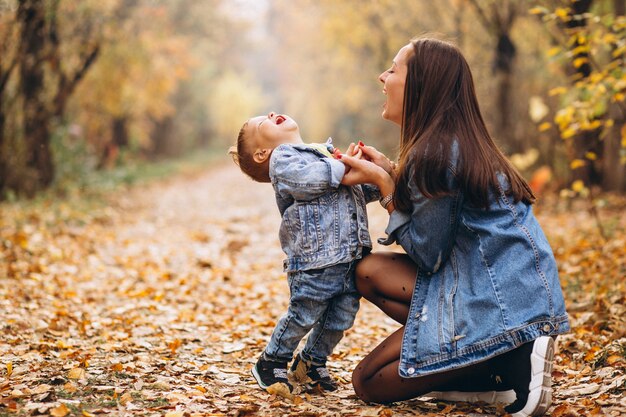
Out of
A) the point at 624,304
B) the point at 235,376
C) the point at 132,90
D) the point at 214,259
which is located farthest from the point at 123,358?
the point at 132,90

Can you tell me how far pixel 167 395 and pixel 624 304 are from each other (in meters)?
2.95

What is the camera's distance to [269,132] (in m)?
3.07

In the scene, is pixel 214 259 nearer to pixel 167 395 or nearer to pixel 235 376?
pixel 235 376

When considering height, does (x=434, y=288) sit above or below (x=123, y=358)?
above

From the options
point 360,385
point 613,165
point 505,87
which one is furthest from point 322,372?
point 505,87

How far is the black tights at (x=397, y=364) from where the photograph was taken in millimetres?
2695

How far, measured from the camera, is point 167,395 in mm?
2891

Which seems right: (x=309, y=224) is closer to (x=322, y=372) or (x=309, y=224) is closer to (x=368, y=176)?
(x=368, y=176)

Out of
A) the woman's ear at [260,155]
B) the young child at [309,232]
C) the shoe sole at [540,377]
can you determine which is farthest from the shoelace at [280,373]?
the shoe sole at [540,377]

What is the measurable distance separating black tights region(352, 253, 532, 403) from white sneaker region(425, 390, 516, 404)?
20 mm

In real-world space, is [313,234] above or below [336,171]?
below

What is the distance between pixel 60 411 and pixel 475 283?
175 cm

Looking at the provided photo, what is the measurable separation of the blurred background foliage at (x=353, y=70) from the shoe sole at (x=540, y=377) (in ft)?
4.92

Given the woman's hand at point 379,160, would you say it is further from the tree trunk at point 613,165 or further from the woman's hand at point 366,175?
the tree trunk at point 613,165
